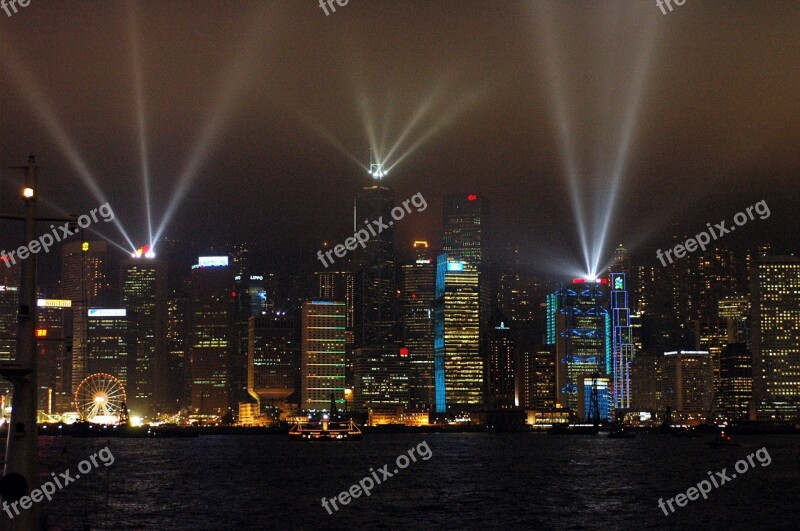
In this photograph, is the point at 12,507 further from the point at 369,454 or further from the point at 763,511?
the point at 369,454

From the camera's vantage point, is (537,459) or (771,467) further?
(537,459)

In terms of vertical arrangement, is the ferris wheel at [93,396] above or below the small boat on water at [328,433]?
above

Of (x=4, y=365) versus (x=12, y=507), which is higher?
(x=4, y=365)

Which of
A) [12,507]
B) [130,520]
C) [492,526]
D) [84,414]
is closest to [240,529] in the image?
[130,520]

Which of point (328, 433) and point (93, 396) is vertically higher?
point (93, 396)

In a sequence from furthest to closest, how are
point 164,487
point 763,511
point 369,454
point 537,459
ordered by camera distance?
point 369,454 < point 537,459 < point 164,487 < point 763,511

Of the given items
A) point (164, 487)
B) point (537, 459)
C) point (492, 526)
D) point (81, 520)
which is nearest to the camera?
point (81, 520)

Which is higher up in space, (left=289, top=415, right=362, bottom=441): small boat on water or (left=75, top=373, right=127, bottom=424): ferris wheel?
(left=75, top=373, right=127, bottom=424): ferris wheel

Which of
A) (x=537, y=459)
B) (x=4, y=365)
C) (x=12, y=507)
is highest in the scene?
(x=4, y=365)

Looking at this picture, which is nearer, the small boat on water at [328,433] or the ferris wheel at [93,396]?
the ferris wheel at [93,396]

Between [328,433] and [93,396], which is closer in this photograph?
[93,396]

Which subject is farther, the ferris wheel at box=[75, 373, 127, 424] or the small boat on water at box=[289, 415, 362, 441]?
the small boat on water at box=[289, 415, 362, 441]
